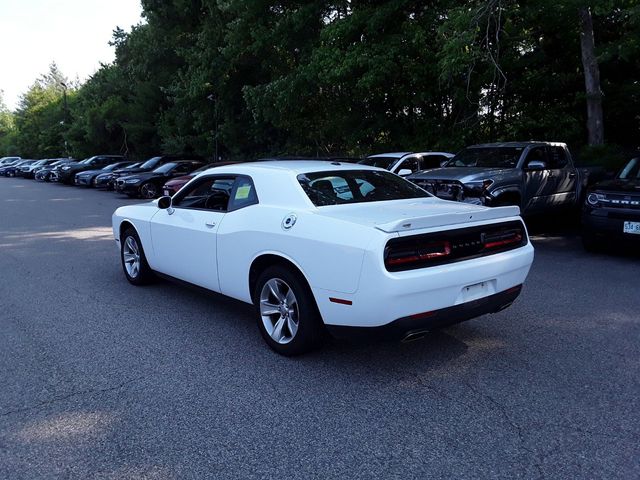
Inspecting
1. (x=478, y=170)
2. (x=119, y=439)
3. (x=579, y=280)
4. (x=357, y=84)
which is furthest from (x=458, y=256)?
(x=357, y=84)

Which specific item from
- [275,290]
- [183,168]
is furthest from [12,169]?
[275,290]

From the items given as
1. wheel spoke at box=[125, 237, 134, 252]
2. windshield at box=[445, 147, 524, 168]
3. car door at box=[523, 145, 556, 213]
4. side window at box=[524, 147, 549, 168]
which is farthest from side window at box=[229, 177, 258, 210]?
side window at box=[524, 147, 549, 168]

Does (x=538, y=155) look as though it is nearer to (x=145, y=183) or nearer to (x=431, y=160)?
(x=431, y=160)

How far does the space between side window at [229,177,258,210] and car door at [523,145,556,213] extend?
6378mm

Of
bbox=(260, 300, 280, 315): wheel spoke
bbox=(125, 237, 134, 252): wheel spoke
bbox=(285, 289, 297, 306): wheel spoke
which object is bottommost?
bbox=(260, 300, 280, 315): wheel spoke

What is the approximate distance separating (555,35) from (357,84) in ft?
20.4

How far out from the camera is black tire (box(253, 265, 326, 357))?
3.98 metres

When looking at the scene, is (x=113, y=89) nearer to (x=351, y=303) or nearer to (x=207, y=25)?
(x=207, y=25)

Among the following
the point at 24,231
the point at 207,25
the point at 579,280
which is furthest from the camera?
the point at 207,25

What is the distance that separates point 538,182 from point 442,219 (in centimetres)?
688

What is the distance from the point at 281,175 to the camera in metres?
4.61

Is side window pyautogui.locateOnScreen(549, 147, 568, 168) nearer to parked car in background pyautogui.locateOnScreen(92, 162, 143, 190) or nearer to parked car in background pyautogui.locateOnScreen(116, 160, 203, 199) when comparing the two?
parked car in background pyautogui.locateOnScreen(116, 160, 203, 199)

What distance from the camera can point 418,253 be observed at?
12.0 ft

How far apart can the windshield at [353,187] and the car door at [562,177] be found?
244 inches
